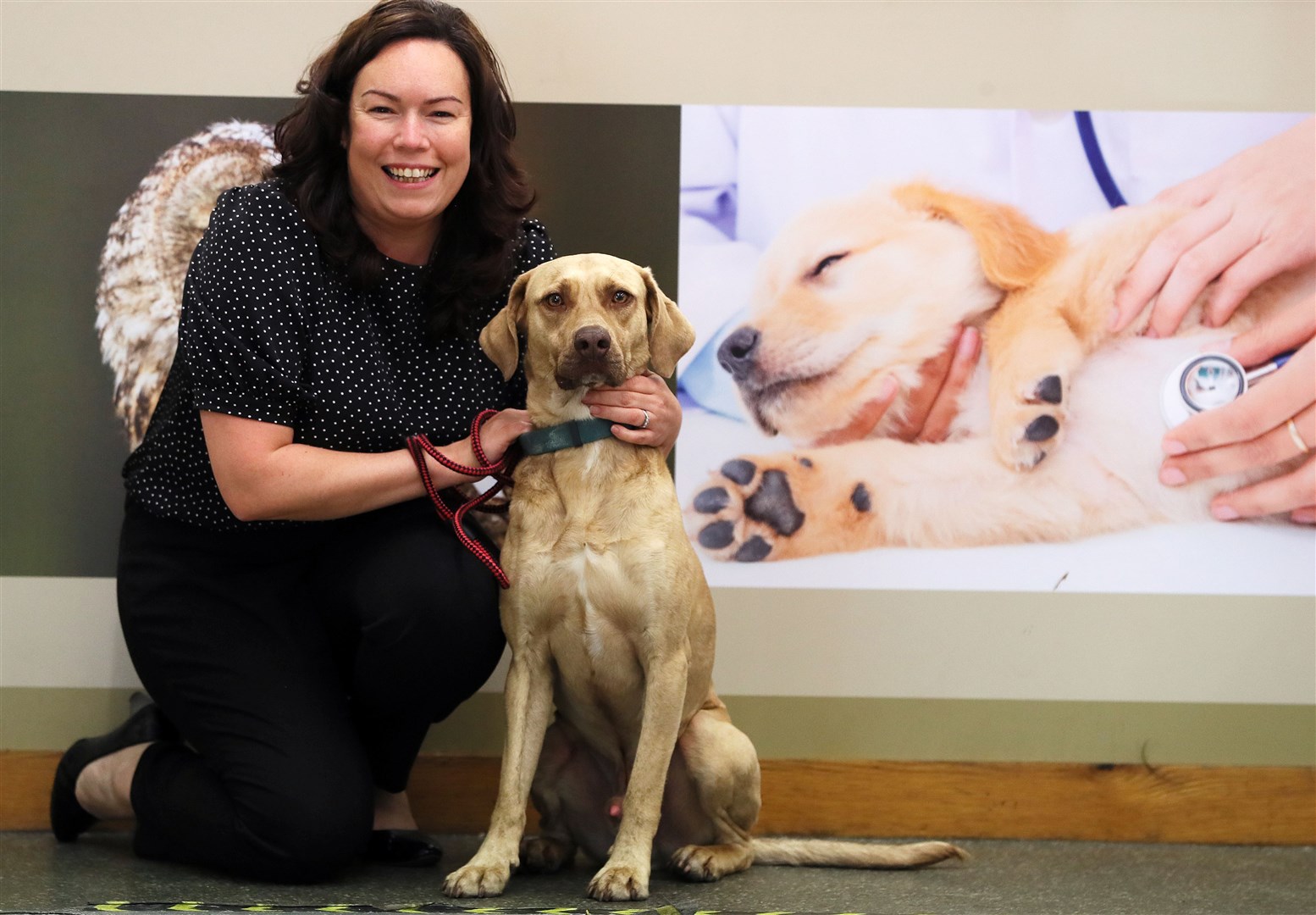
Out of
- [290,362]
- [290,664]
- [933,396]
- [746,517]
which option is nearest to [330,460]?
[290,362]

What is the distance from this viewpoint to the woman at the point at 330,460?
2.21m

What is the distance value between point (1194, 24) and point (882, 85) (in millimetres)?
718

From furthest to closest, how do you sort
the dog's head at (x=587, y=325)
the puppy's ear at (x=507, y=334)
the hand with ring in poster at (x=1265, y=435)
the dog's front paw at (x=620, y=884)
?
the hand with ring in poster at (x=1265, y=435)
the puppy's ear at (x=507, y=334)
the dog's head at (x=587, y=325)
the dog's front paw at (x=620, y=884)

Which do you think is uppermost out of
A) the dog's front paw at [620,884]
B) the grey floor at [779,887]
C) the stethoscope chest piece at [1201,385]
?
the stethoscope chest piece at [1201,385]

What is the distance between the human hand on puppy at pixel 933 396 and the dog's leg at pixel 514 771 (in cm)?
104

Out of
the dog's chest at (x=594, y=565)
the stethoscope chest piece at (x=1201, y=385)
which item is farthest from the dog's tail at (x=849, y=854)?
the stethoscope chest piece at (x=1201, y=385)

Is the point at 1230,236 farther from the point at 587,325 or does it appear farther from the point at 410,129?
the point at 410,129

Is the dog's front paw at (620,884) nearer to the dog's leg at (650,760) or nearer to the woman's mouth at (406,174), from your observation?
the dog's leg at (650,760)

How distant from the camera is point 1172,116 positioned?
2.81 meters

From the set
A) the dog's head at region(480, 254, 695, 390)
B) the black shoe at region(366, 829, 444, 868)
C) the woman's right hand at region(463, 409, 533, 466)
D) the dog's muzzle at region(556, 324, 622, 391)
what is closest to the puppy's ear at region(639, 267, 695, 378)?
the dog's head at region(480, 254, 695, 390)

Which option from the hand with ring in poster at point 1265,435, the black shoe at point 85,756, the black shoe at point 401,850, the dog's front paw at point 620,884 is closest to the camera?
the dog's front paw at point 620,884

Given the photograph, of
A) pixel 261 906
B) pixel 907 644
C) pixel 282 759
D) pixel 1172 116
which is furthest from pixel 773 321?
pixel 261 906

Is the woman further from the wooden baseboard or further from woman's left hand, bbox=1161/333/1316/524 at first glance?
woman's left hand, bbox=1161/333/1316/524

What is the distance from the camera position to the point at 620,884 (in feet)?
6.77
